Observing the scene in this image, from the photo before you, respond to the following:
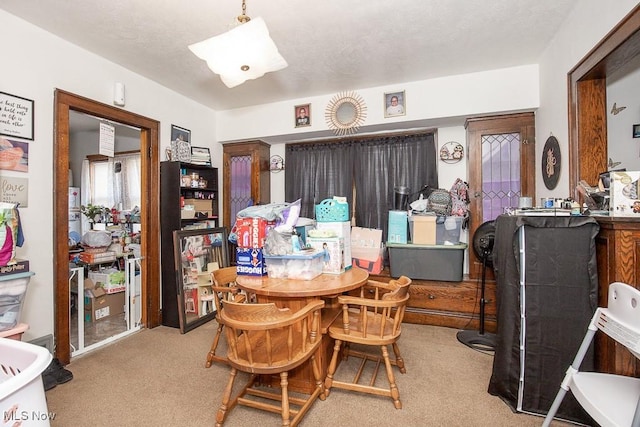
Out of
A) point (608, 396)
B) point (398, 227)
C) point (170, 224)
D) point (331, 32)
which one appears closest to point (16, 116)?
point (170, 224)

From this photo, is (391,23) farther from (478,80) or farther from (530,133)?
(530,133)

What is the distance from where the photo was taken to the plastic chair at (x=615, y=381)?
113 cm

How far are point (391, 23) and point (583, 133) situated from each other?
1603 mm

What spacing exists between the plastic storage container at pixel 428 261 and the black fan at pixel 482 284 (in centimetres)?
22

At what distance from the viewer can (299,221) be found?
2.46m

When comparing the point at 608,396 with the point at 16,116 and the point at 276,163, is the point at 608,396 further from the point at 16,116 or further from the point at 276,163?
the point at 276,163

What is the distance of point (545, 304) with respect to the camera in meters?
1.75

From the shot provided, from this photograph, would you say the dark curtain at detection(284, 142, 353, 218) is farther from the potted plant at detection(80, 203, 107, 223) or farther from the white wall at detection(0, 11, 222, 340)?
the potted plant at detection(80, 203, 107, 223)

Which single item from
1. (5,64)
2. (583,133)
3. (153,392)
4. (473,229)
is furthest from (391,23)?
(153,392)

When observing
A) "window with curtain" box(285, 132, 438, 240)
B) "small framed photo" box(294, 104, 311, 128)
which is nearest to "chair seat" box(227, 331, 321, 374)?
"window with curtain" box(285, 132, 438, 240)

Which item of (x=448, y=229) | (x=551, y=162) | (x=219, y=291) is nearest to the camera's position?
(x=219, y=291)

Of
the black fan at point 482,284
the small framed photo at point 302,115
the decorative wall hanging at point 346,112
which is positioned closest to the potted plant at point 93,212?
the small framed photo at point 302,115

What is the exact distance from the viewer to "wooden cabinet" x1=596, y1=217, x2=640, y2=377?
146 centimetres

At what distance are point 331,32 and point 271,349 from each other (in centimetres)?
236
